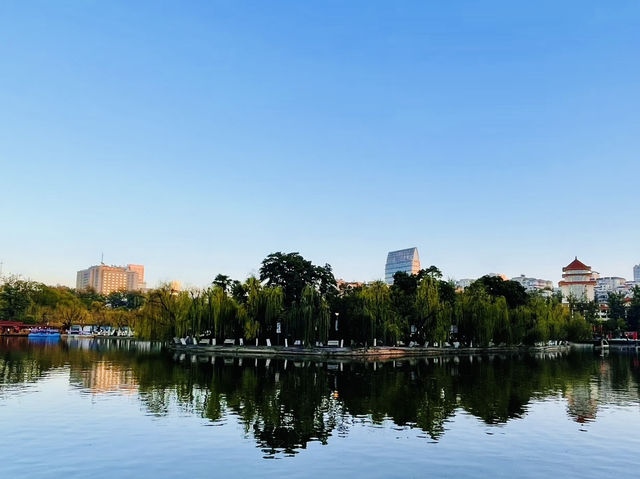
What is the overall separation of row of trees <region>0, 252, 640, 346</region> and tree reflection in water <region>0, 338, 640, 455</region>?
9.48 meters

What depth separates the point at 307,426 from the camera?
59.8 ft

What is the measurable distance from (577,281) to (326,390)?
135313mm

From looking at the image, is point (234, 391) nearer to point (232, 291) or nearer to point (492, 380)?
point (492, 380)

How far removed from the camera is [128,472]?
12.9m

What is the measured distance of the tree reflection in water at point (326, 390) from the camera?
63.6 feet

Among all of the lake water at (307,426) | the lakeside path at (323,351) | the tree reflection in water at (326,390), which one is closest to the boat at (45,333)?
the lakeside path at (323,351)

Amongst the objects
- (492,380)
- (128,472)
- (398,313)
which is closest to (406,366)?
(492,380)

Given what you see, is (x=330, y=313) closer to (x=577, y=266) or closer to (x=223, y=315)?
(x=223, y=315)

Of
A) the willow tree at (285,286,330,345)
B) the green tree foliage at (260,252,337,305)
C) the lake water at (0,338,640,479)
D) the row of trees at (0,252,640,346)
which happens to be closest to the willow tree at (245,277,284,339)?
the row of trees at (0,252,640,346)

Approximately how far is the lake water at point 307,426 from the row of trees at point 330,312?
2006 cm

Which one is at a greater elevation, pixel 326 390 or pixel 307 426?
pixel 307 426

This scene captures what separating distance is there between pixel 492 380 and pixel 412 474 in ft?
72.1

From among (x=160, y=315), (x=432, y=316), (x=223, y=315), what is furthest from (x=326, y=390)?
(x=160, y=315)

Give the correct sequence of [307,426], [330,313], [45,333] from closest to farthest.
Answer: [307,426] → [330,313] → [45,333]
